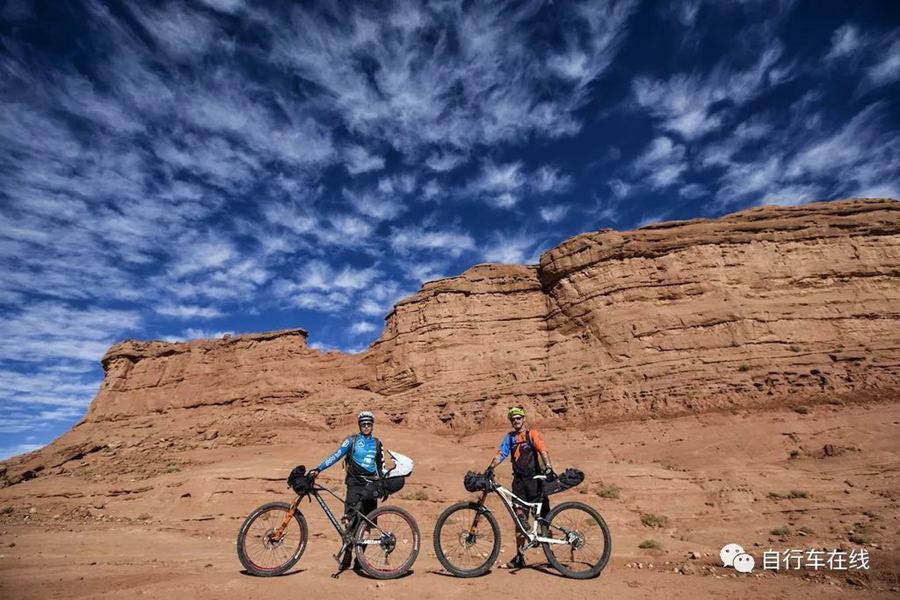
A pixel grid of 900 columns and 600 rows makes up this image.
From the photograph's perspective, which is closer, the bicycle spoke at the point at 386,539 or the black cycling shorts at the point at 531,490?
the bicycle spoke at the point at 386,539

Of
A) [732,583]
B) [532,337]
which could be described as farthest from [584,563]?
[532,337]

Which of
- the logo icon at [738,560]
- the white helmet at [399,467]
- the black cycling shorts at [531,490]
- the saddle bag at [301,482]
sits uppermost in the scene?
the white helmet at [399,467]

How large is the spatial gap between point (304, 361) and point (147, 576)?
34993 mm

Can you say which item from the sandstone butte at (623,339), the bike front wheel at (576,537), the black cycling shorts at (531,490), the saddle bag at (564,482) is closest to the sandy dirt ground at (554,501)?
the bike front wheel at (576,537)

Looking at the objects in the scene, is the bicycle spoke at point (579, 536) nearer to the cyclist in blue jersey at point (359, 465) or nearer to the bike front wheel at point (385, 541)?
the bike front wheel at point (385, 541)

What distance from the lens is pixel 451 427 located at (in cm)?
2633

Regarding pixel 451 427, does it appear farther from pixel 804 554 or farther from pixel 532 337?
pixel 804 554

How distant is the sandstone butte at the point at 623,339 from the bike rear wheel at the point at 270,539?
64.5 ft

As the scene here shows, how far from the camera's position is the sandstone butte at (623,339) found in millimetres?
22469

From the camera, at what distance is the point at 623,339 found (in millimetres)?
27688

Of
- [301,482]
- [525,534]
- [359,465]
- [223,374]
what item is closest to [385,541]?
[359,465]

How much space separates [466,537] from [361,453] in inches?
66.0

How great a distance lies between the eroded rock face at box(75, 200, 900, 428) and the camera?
22.5 meters

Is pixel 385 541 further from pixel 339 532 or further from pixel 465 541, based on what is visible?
pixel 465 541
